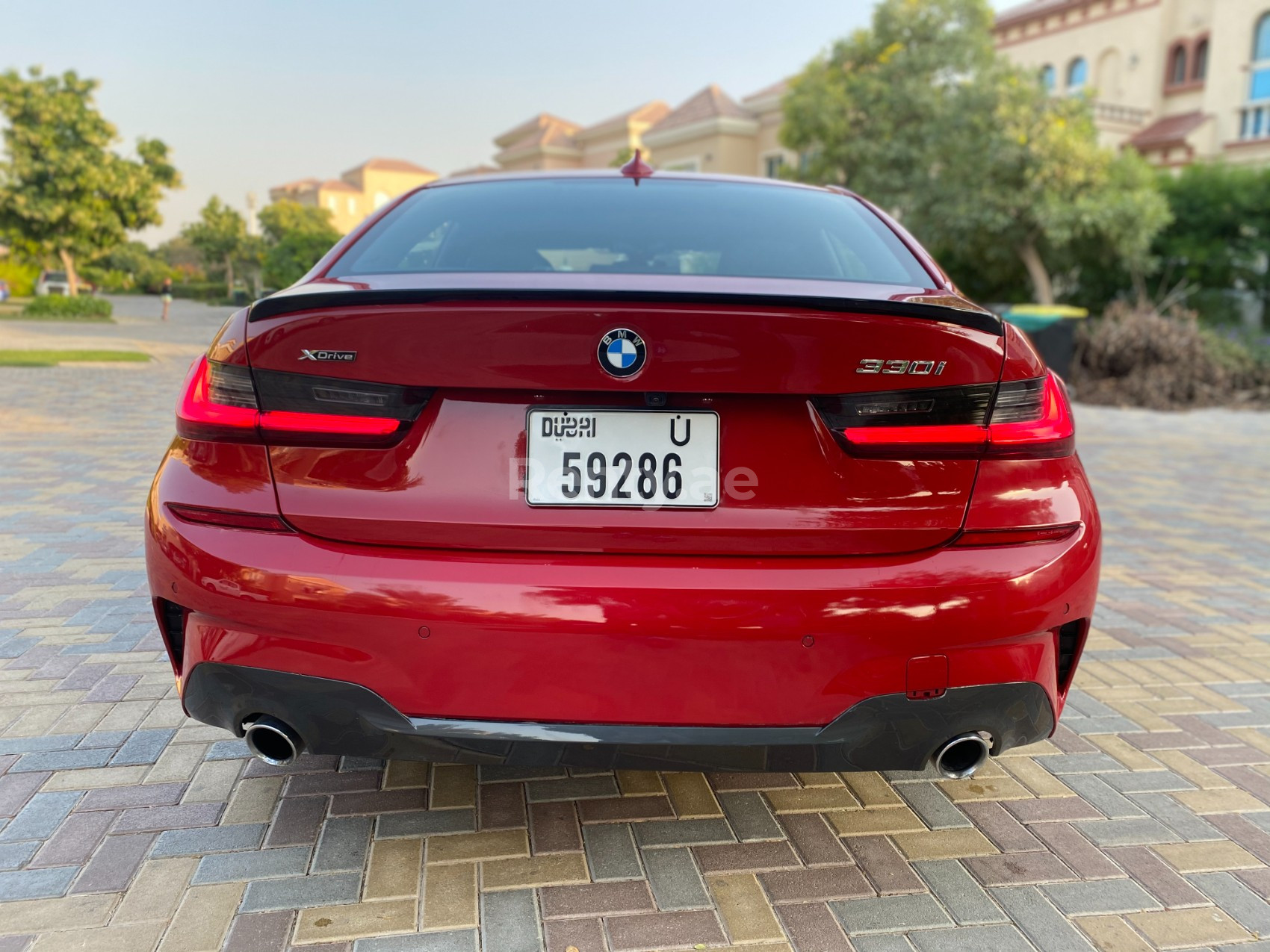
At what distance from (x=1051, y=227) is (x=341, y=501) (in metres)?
18.3

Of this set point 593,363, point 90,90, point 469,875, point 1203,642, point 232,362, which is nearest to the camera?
point 593,363

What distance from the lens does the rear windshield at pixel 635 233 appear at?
2.37 metres

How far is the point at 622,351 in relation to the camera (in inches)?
66.9

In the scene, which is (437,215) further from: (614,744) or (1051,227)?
(1051,227)

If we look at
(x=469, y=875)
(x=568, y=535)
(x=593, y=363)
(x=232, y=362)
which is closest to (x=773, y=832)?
(x=469, y=875)

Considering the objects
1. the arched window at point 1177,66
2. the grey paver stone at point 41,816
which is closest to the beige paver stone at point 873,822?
the grey paver stone at point 41,816

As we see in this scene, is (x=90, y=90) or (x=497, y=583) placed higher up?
(x=90, y=90)

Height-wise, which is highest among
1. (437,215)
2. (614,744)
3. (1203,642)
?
(437,215)

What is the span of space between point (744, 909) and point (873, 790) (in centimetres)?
67

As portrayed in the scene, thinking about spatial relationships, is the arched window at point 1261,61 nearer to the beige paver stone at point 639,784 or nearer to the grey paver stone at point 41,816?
the beige paver stone at point 639,784

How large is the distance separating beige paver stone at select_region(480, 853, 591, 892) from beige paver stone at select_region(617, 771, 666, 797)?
1.03 feet

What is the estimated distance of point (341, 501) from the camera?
176cm

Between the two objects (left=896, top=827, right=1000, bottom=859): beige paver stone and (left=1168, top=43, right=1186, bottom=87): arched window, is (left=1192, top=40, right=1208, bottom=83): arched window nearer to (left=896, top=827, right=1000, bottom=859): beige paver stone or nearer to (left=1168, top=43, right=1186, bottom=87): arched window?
(left=1168, top=43, right=1186, bottom=87): arched window

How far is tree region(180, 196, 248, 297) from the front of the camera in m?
67.4
